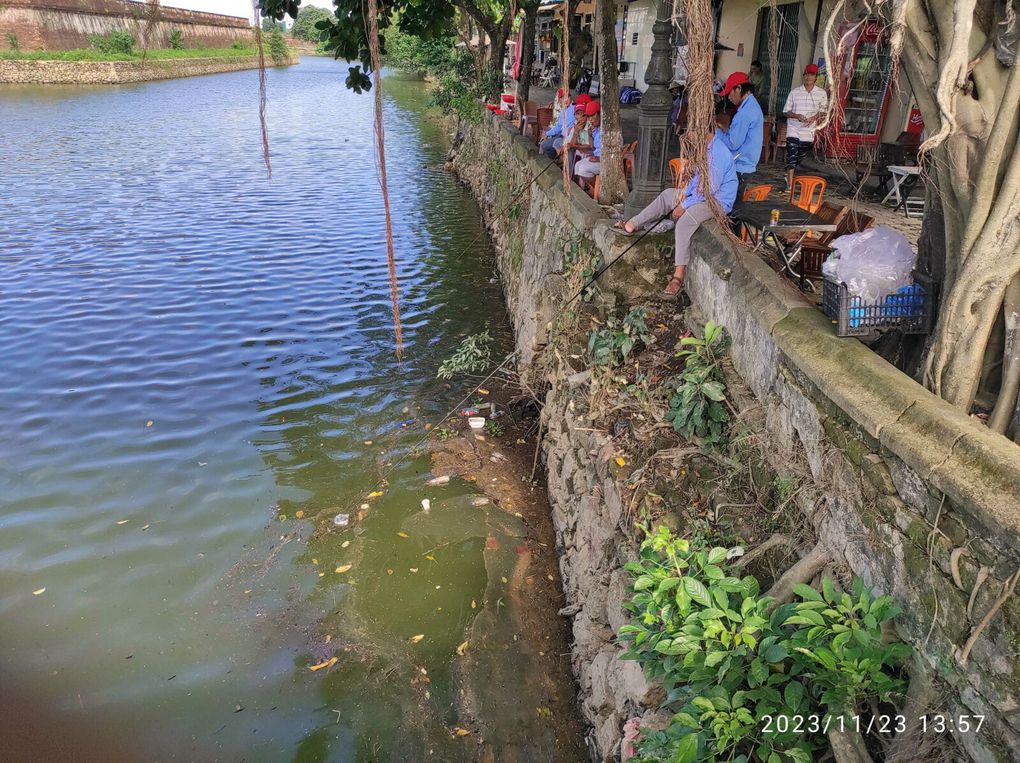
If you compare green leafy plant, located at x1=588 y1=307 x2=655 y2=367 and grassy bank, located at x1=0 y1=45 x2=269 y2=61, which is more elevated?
grassy bank, located at x1=0 y1=45 x2=269 y2=61

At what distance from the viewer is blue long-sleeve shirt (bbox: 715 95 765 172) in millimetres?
5805

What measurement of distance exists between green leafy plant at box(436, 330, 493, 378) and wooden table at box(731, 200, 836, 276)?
3769 millimetres

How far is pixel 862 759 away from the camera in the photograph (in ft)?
8.11

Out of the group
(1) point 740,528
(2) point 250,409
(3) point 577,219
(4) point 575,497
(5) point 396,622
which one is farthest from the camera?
(2) point 250,409

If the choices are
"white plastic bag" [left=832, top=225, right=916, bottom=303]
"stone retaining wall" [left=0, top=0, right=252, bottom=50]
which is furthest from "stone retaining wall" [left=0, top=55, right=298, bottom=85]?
"white plastic bag" [left=832, top=225, right=916, bottom=303]

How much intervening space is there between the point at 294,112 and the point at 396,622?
3029 cm

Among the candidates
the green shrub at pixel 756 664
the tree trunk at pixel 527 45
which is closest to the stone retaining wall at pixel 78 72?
the tree trunk at pixel 527 45

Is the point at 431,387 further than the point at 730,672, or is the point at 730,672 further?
the point at 431,387

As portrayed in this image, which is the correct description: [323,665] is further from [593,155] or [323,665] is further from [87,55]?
[87,55]

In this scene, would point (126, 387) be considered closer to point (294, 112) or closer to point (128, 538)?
point (128, 538)

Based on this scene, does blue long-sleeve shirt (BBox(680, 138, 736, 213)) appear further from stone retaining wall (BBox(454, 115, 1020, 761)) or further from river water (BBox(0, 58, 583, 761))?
river water (BBox(0, 58, 583, 761))

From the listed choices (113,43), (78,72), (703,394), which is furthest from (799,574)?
(113,43)

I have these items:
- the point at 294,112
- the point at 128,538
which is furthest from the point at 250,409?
the point at 294,112

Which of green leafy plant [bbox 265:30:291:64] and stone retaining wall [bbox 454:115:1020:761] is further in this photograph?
green leafy plant [bbox 265:30:291:64]
